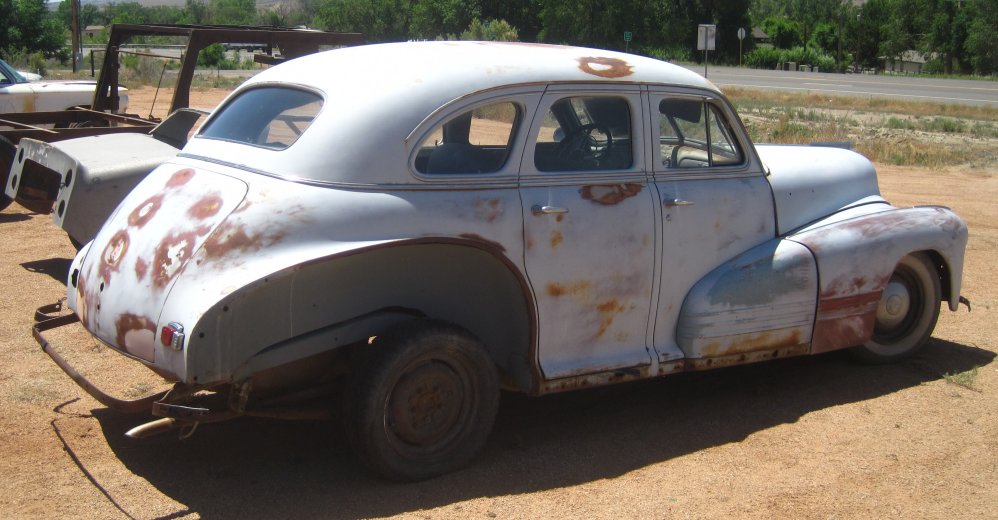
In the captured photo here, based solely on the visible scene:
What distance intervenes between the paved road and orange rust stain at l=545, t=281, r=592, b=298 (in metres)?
30.0

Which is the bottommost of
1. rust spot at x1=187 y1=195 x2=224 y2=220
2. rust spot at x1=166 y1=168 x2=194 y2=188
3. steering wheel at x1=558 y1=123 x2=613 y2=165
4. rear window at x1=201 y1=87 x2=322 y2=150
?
rust spot at x1=187 y1=195 x2=224 y2=220

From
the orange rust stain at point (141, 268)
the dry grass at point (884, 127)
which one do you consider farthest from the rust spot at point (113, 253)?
the dry grass at point (884, 127)

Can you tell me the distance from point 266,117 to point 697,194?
215 cm

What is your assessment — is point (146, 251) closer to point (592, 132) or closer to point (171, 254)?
point (171, 254)

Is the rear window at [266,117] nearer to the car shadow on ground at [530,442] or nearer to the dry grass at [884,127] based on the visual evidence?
the car shadow on ground at [530,442]

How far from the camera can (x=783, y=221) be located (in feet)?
18.0

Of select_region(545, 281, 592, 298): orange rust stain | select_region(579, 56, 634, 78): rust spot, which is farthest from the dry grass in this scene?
select_region(545, 281, 592, 298): orange rust stain

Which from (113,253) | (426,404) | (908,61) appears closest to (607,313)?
(426,404)

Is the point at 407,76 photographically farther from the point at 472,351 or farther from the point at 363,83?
the point at 472,351

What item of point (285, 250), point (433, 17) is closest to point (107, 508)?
point (285, 250)

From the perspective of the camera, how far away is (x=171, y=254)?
392 cm

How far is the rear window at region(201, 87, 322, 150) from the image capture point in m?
4.47

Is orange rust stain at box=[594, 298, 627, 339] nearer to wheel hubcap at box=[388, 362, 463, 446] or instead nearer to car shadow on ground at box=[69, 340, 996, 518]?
car shadow on ground at box=[69, 340, 996, 518]

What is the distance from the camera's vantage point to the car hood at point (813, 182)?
5.54 m
